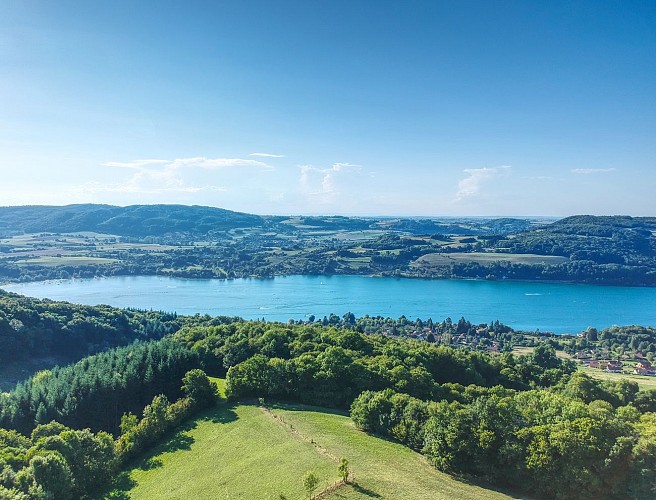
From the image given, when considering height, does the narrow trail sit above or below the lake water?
above

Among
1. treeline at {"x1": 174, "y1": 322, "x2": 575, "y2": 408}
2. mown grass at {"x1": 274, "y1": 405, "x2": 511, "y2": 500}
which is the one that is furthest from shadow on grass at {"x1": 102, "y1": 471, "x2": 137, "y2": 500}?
treeline at {"x1": 174, "y1": 322, "x2": 575, "y2": 408}

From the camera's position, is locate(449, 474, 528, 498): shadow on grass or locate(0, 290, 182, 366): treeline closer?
locate(449, 474, 528, 498): shadow on grass

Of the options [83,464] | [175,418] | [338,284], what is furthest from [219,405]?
[338,284]

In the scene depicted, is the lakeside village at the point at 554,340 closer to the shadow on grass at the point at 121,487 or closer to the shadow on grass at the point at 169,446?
the shadow on grass at the point at 169,446

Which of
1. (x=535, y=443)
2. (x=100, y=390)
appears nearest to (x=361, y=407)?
(x=535, y=443)

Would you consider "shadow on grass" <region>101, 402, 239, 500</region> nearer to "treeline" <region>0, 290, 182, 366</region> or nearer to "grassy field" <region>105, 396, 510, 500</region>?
"grassy field" <region>105, 396, 510, 500</region>

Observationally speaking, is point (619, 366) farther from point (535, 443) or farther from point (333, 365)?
point (535, 443)
